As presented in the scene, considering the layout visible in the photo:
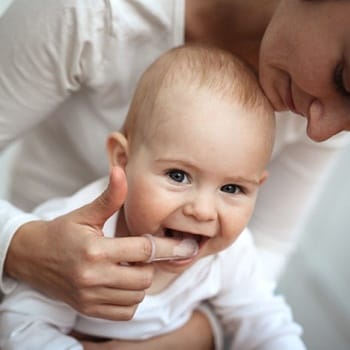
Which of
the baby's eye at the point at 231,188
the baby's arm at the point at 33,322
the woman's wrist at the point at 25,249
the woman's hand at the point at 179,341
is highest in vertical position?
the baby's eye at the point at 231,188

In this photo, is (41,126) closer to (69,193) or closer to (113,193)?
(69,193)

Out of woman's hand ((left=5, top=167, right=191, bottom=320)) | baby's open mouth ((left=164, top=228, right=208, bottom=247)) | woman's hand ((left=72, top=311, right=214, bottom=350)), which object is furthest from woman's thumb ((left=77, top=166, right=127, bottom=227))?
woman's hand ((left=72, top=311, right=214, bottom=350))

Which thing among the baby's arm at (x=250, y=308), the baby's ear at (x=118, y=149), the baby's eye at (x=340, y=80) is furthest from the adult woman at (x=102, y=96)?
the baby's arm at (x=250, y=308)

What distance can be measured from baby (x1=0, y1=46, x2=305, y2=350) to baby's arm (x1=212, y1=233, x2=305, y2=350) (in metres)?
0.12

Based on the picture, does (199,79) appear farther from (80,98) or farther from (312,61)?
(80,98)

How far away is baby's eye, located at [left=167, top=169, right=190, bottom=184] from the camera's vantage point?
33.4 inches

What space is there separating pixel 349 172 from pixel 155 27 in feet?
2.96

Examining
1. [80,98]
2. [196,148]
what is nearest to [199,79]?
[196,148]

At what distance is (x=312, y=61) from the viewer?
81 centimetres

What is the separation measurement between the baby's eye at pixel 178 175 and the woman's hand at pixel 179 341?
0.30 meters

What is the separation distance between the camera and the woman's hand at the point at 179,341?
0.99m

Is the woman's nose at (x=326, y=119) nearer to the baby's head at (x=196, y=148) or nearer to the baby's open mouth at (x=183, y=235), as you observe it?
Answer: the baby's head at (x=196, y=148)

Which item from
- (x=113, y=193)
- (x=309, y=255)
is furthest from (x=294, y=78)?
(x=309, y=255)

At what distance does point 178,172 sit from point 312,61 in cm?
22
